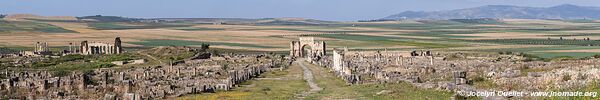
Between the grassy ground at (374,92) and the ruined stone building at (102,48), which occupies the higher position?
the grassy ground at (374,92)

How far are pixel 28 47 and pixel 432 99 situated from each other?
424 feet

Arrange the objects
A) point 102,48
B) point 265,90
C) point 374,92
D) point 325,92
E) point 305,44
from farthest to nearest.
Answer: point 102,48 → point 305,44 → point 265,90 → point 325,92 → point 374,92

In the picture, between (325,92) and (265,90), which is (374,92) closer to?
(325,92)

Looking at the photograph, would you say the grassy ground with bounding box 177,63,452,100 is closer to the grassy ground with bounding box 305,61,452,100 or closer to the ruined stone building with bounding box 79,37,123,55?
the grassy ground with bounding box 305,61,452,100

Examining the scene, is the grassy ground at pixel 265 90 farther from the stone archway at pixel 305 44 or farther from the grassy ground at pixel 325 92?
the stone archway at pixel 305 44

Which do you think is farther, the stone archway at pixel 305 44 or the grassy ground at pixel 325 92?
the stone archway at pixel 305 44

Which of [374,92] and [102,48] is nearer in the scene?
[374,92]

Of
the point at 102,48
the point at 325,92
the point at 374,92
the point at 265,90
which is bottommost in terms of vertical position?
the point at 102,48

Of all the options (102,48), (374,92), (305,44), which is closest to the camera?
(374,92)

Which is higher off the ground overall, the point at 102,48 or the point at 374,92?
the point at 374,92

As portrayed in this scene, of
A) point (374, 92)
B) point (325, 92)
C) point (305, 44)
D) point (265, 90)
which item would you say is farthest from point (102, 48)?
point (374, 92)

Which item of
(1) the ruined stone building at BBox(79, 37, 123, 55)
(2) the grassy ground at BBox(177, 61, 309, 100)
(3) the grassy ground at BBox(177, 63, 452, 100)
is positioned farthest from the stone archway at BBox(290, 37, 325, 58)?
(3) the grassy ground at BBox(177, 63, 452, 100)

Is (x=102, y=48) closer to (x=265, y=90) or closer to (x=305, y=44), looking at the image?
(x=305, y=44)

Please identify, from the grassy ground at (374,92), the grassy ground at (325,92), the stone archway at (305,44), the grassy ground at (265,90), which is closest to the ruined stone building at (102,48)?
the stone archway at (305,44)
